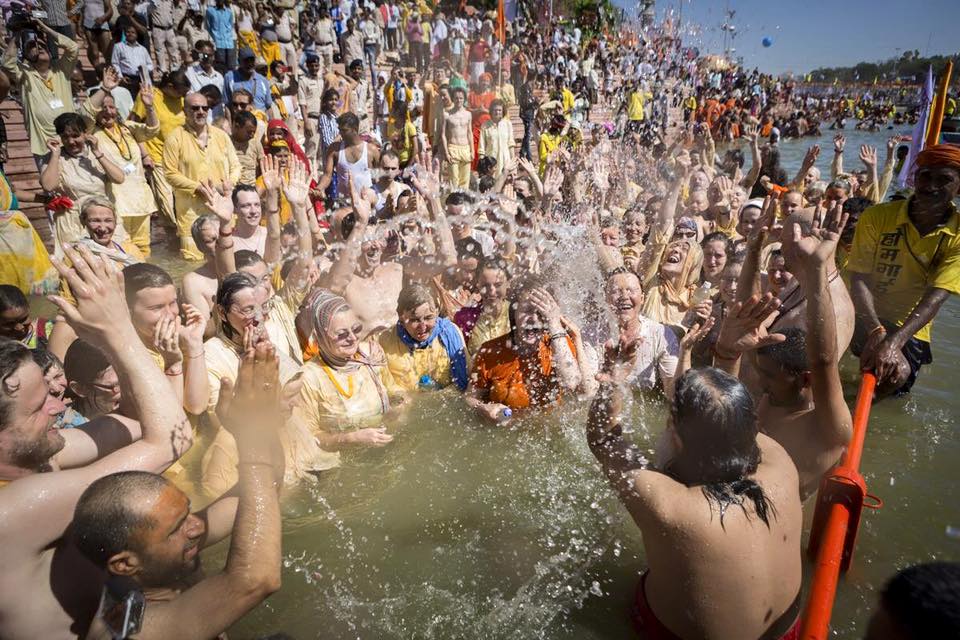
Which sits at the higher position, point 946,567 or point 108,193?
point 108,193

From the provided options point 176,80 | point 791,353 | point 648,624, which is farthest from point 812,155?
point 176,80

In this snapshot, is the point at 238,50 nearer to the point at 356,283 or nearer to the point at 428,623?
the point at 356,283

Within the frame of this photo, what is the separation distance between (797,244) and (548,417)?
243 centimetres

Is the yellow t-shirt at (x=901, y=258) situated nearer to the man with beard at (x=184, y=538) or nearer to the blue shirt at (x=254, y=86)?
the man with beard at (x=184, y=538)

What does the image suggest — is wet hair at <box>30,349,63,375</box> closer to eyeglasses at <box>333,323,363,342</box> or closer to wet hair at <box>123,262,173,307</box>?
wet hair at <box>123,262,173,307</box>

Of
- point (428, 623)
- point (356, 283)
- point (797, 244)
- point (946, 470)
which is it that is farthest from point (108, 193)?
point (946, 470)

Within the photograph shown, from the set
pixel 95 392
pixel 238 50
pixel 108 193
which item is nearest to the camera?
pixel 95 392

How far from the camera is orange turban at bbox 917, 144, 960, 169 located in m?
3.78

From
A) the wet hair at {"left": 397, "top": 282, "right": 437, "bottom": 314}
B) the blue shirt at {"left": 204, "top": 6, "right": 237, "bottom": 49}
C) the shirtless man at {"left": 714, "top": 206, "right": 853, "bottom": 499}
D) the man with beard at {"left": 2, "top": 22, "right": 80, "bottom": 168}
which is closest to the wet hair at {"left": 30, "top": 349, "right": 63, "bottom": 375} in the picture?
the wet hair at {"left": 397, "top": 282, "right": 437, "bottom": 314}

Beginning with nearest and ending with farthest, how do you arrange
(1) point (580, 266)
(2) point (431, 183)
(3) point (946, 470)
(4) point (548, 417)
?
1. (3) point (946, 470)
2. (4) point (548, 417)
3. (2) point (431, 183)
4. (1) point (580, 266)

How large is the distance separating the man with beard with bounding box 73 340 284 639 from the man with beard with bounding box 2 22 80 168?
7092mm

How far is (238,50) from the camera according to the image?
34.1 feet

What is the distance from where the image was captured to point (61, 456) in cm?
228

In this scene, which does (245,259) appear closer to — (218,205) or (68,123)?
(218,205)
